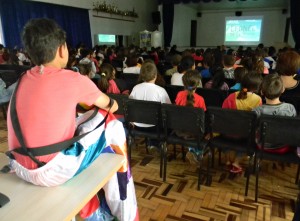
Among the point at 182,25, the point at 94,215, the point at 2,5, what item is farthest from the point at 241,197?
the point at 182,25

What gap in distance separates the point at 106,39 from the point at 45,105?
1037 centimetres

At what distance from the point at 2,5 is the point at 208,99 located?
680 cm

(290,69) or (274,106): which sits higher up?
(290,69)

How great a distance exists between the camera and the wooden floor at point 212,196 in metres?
2.03

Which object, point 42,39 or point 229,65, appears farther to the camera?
point 229,65

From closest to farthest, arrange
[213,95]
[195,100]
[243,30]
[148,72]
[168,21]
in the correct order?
[195,100]
[148,72]
[213,95]
[168,21]
[243,30]

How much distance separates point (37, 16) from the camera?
810 cm

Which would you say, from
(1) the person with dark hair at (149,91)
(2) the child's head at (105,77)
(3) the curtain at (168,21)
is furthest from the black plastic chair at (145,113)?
(3) the curtain at (168,21)

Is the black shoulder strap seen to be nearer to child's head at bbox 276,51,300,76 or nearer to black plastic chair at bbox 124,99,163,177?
black plastic chair at bbox 124,99,163,177

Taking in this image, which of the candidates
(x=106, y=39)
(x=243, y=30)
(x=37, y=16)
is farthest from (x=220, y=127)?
(x=243, y=30)

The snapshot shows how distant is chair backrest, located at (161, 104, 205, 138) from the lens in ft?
7.02

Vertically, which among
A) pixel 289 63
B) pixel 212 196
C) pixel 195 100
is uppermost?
pixel 289 63

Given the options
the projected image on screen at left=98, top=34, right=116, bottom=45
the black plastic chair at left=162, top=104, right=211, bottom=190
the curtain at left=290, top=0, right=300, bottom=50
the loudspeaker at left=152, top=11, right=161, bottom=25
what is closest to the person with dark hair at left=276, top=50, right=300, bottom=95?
the black plastic chair at left=162, top=104, right=211, bottom=190

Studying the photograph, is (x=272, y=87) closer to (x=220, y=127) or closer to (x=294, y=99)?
(x=220, y=127)
